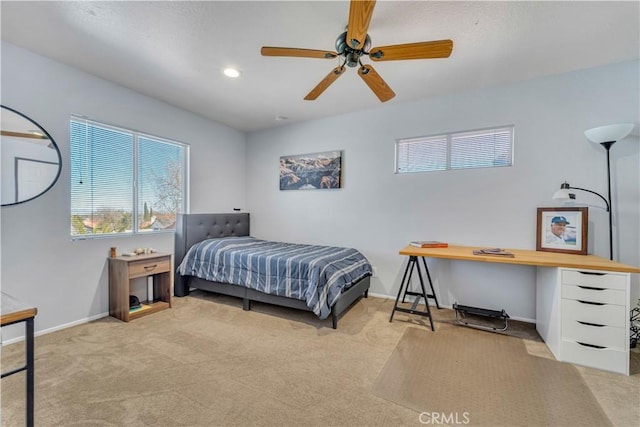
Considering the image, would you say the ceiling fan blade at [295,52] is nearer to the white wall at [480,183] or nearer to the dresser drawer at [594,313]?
the white wall at [480,183]

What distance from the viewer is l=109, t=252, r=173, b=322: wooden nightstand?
2.88m

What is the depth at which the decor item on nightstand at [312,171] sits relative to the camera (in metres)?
4.08

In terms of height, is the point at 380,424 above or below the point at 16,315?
below

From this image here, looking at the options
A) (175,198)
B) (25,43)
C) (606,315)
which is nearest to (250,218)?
(175,198)

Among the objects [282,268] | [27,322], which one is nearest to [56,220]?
[27,322]

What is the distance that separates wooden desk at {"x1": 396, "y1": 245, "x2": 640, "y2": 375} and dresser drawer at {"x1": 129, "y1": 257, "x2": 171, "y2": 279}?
12.4 ft

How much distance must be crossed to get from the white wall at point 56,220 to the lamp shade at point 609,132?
4.90 m

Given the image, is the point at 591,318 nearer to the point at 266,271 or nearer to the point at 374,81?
the point at 374,81

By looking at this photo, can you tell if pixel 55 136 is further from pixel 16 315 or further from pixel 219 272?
pixel 16 315

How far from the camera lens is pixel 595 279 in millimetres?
2111

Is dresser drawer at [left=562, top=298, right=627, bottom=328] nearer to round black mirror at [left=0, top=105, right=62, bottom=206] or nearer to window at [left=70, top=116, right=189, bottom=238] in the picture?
window at [left=70, top=116, right=189, bottom=238]

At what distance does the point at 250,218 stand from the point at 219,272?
1687mm

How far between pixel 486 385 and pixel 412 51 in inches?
93.9

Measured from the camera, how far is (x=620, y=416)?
160cm
